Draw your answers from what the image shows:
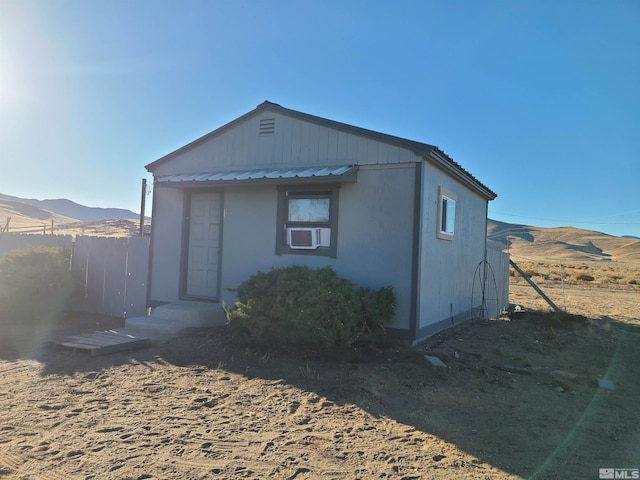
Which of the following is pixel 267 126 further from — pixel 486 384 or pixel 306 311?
pixel 486 384

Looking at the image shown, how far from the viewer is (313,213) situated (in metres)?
8.14

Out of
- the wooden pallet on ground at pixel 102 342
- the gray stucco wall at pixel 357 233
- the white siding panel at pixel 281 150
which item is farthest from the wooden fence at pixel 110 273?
the wooden pallet on ground at pixel 102 342

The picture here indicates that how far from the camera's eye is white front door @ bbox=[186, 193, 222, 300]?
9.23 metres

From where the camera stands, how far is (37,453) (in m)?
3.52

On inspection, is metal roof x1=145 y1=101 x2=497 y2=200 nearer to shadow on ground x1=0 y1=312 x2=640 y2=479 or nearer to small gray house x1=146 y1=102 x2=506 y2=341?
small gray house x1=146 y1=102 x2=506 y2=341

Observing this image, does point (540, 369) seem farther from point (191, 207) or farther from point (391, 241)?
point (191, 207)

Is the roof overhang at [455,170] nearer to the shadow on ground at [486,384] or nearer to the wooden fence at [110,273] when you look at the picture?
the shadow on ground at [486,384]

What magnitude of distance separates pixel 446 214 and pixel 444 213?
14 centimetres

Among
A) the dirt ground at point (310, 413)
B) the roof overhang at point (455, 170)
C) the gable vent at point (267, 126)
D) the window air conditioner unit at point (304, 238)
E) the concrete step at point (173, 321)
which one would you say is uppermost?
the gable vent at point (267, 126)

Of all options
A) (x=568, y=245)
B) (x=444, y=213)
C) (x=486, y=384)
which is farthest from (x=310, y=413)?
(x=568, y=245)

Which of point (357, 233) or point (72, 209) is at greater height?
point (72, 209)

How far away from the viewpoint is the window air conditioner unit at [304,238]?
799 centimetres

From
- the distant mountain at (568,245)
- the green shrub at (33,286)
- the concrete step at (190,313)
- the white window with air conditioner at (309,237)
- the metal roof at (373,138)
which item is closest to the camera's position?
the metal roof at (373,138)

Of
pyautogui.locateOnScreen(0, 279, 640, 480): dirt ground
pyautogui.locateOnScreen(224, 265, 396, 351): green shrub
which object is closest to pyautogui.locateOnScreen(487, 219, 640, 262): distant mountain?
pyautogui.locateOnScreen(224, 265, 396, 351): green shrub
